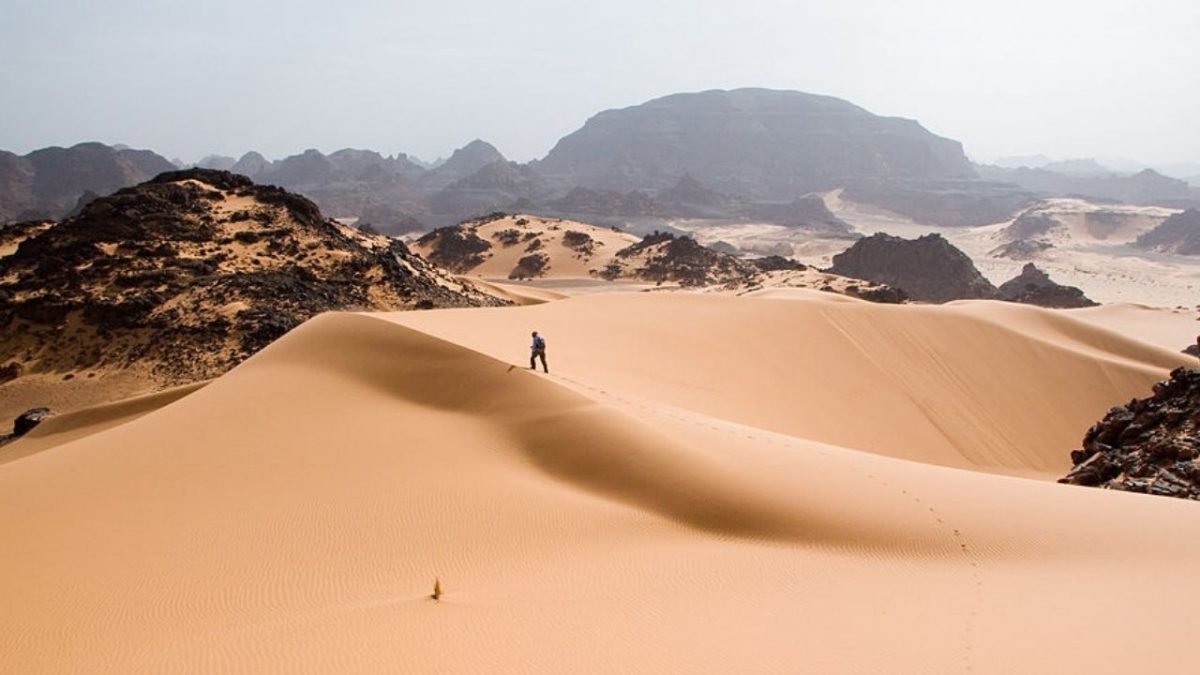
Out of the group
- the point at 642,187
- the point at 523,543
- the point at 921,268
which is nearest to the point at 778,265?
the point at 921,268

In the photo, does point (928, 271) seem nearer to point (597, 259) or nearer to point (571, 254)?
point (597, 259)

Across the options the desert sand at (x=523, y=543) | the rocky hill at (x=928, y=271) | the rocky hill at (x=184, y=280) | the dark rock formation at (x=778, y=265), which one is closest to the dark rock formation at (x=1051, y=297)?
the rocky hill at (x=928, y=271)

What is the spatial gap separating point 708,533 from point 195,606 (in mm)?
4248

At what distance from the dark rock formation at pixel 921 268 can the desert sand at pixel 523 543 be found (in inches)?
1909

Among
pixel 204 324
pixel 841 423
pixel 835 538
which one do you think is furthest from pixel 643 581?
pixel 204 324

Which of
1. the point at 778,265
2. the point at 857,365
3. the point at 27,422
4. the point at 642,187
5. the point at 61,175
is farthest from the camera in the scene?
the point at 642,187

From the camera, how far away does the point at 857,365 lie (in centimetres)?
1736

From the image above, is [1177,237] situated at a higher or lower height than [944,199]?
lower

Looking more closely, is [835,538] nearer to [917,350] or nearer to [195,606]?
[195,606]

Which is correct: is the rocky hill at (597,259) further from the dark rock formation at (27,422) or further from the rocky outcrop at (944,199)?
the rocky outcrop at (944,199)

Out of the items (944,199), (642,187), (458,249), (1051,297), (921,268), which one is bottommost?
(1051,297)

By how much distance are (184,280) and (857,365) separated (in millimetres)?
20232

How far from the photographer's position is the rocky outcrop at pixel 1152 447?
879cm

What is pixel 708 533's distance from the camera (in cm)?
665
